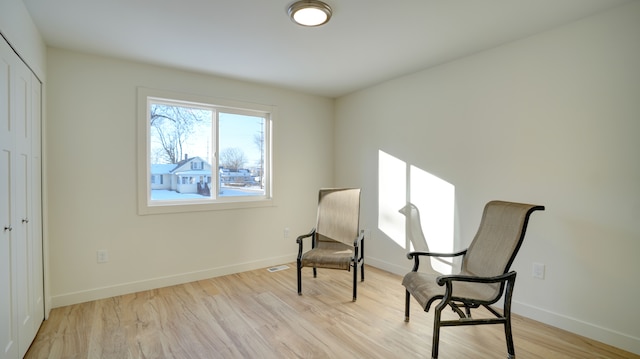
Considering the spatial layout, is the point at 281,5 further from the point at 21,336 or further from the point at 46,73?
the point at 21,336

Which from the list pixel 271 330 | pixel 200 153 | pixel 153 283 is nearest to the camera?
pixel 271 330

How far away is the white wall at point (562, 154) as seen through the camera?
2176mm

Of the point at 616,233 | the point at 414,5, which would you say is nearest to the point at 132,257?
the point at 414,5

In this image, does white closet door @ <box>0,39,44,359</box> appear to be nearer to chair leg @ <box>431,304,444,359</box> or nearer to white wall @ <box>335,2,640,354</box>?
chair leg @ <box>431,304,444,359</box>

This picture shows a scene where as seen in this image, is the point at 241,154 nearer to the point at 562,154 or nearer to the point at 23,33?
the point at 23,33

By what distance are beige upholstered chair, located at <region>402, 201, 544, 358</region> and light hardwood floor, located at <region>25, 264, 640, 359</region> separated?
0.30 meters

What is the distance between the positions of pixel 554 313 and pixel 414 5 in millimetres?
2582

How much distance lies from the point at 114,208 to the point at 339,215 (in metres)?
2.33

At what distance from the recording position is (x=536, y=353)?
2137 mm

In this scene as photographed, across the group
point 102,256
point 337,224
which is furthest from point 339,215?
point 102,256

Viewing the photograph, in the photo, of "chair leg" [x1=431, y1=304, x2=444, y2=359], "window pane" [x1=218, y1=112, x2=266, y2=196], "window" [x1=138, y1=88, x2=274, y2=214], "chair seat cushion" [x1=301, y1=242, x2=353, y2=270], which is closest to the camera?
"chair leg" [x1=431, y1=304, x2=444, y2=359]

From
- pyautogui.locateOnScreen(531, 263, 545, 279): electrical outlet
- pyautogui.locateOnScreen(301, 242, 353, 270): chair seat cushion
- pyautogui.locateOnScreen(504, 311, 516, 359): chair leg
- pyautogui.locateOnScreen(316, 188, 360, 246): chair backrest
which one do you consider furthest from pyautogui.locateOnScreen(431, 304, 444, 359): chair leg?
pyautogui.locateOnScreen(316, 188, 360, 246): chair backrest

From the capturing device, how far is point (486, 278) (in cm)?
198

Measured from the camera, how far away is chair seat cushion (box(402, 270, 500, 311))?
2053 millimetres
